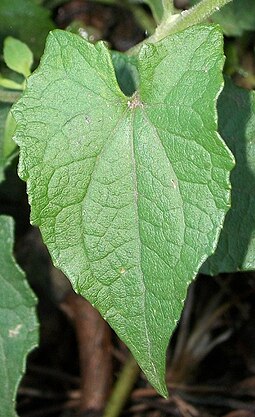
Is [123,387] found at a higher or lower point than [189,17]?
lower

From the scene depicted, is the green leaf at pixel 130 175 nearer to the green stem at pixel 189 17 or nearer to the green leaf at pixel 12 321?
the green stem at pixel 189 17

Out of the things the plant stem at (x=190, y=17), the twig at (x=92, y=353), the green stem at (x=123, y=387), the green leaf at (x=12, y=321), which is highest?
the plant stem at (x=190, y=17)

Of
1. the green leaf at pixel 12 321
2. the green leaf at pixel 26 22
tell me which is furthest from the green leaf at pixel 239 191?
the green leaf at pixel 26 22

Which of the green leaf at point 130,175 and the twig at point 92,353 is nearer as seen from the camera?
the green leaf at point 130,175

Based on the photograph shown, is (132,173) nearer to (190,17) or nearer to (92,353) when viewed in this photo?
(190,17)

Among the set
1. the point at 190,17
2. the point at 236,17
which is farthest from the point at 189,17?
the point at 236,17

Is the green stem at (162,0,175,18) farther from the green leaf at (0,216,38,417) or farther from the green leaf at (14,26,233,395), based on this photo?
the green leaf at (0,216,38,417)
